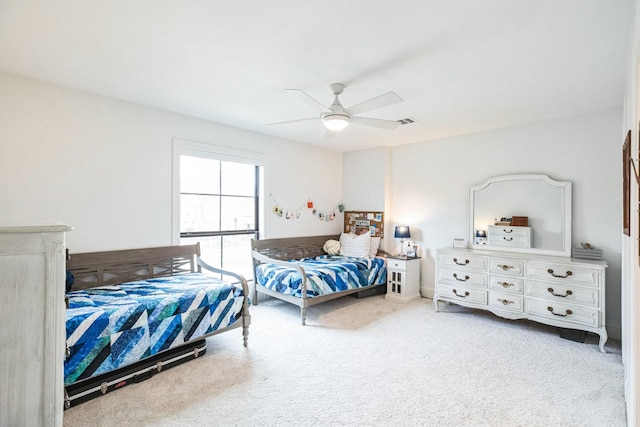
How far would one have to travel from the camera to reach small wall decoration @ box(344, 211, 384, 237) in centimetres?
515

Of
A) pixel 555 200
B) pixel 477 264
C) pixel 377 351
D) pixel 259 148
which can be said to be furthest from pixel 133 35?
pixel 555 200

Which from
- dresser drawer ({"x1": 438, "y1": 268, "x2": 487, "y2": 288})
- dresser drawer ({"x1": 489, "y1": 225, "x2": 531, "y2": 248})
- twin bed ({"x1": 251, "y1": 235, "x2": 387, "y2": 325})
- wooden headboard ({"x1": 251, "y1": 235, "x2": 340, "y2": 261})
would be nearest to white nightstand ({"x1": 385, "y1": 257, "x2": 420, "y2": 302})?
twin bed ({"x1": 251, "y1": 235, "x2": 387, "y2": 325})

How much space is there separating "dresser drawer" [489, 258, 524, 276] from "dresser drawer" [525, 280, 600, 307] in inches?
6.0

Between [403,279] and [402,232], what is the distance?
0.72 meters

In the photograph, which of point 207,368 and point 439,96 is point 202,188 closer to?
point 207,368

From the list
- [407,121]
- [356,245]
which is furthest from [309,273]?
[407,121]

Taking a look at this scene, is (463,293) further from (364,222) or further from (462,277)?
(364,222)

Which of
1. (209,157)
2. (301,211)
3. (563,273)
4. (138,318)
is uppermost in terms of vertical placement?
(209,157)

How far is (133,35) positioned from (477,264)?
3957mm

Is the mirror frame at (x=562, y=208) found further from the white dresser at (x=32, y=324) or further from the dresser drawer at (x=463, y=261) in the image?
the white dresser at (x=32, y=324)

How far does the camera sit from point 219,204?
4.16 m

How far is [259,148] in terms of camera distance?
14.6ft

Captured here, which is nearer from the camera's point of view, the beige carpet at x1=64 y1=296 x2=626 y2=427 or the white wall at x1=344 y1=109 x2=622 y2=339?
the beige carpet at x1=64 y1=296 x2=626 y2=427

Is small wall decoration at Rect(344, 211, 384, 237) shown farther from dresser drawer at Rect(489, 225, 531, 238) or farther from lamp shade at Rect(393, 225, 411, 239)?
dresser drawer at Rect(489, 225, 531, 238)
